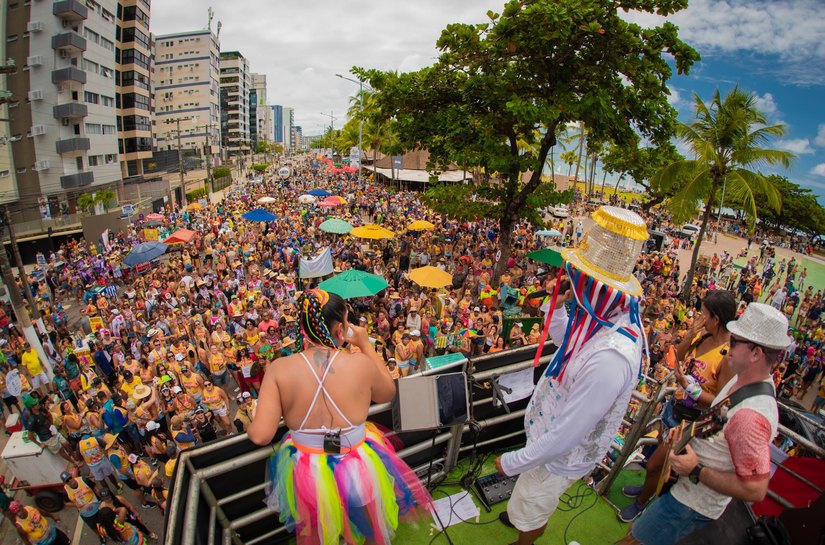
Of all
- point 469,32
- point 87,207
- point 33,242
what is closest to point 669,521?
point 469,32

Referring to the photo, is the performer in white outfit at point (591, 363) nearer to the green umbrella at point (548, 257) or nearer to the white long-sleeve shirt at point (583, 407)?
the white long-sleeve shirt at point (583, 407)

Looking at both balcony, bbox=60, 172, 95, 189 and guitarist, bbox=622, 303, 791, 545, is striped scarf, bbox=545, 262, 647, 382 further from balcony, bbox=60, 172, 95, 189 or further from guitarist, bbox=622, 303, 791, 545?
balcony, bbox=60, 172, 95, 189

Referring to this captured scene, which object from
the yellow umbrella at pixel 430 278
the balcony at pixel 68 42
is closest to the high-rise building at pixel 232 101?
the balcony at pixel 68 42

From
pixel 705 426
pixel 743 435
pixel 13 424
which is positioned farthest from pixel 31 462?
pixel 743 435

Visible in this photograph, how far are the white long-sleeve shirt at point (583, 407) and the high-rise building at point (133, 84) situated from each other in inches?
2036

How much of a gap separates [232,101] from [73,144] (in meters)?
72.2

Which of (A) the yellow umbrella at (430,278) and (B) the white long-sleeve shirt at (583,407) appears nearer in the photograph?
(B) the white long-sleeve shirt at (583,407)

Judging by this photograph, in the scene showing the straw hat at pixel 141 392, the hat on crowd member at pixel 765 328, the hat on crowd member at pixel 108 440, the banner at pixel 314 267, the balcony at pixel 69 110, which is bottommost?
the hat on crowd member at pixel 108 440

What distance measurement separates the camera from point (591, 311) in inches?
76.7

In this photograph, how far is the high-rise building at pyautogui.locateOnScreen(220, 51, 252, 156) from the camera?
93750 mm

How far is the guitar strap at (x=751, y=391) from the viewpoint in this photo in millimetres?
1832

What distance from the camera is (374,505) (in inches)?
89.4

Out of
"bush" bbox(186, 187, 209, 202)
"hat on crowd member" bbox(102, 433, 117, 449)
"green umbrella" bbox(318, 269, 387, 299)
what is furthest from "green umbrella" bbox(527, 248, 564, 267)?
"bush" bbox(186, 187, 209, 202)

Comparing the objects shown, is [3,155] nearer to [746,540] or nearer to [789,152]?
[746,540]
